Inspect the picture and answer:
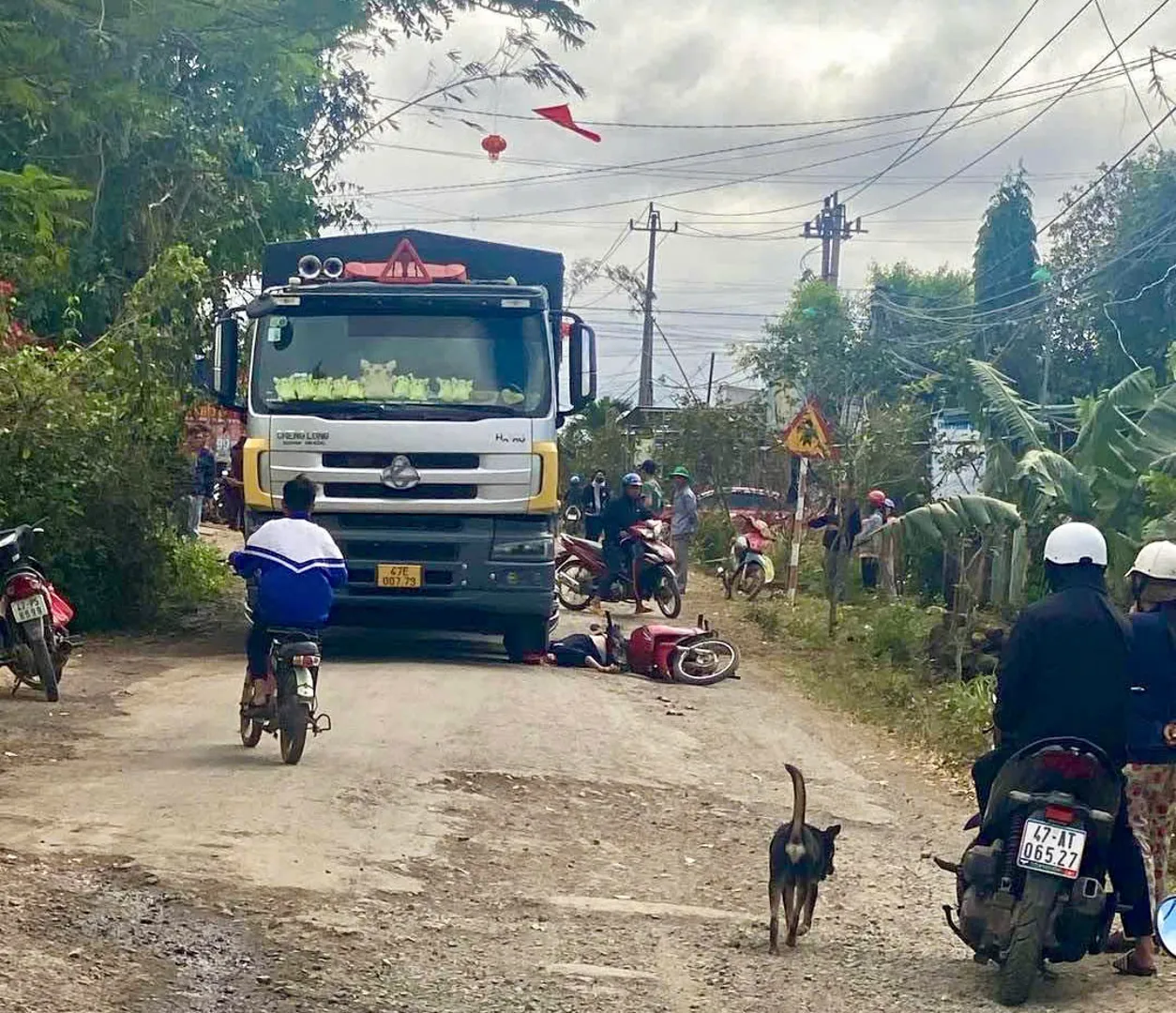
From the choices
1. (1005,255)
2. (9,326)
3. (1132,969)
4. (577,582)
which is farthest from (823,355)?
(1132,969)

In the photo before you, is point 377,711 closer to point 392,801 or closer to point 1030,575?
point 392,801

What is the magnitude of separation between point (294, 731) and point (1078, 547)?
4703mm

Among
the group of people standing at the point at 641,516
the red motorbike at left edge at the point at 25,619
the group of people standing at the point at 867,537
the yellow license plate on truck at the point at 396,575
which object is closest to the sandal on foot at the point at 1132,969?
the red motorbike at left edge at the point at 25,619

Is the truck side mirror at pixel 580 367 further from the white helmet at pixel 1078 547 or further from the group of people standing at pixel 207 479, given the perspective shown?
the white helmet at pixel 1078 547

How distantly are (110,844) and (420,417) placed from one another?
732 centimetres

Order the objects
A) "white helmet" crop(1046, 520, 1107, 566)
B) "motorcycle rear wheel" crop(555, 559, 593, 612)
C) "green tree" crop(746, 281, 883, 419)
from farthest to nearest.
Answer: "green tree" crop(746, 281, 883, 419) → "motorcycle rear wheel" crop(555, 559, 593, 612) → "white helmet" crop(1046, 520, 1107, 566)

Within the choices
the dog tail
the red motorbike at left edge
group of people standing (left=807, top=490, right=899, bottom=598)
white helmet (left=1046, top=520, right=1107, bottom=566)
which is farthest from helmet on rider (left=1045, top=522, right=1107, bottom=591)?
group of people standing (left=807, top=490, right=899, bottom=598)

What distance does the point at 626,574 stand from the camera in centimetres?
2075

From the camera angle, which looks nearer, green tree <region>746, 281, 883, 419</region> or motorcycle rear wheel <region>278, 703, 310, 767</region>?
motorcycle rear wheel <region>278, 703, 310, 767</region>

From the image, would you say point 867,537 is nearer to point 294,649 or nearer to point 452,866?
point 294,649

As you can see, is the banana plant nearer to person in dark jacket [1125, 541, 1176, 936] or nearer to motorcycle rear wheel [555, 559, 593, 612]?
motorcycle rear wheel [555, 559, 593, 612]

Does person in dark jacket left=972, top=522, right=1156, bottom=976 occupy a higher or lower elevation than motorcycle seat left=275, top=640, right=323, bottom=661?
higher

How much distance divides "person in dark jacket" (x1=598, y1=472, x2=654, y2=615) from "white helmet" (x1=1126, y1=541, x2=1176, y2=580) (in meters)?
14.0

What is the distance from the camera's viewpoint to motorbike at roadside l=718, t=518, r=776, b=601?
79.4ft
